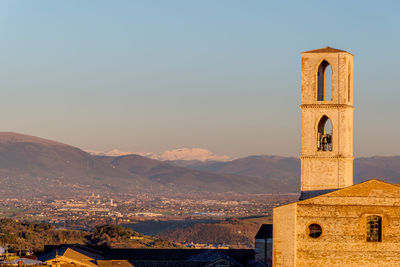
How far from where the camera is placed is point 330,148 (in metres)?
45.3

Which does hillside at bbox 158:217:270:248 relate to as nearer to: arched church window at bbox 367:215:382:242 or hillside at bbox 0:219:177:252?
hillside at bbox 0:219:177:252

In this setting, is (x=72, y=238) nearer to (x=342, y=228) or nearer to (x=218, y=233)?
(x=218, y=233)

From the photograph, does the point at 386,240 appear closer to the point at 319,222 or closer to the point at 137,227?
the point at 319,222

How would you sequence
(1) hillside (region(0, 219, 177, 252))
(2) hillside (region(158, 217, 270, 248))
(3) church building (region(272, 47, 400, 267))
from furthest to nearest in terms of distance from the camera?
(2) hillside (region(158, 217, 270, 248)), (1) hillside (region(0, 219, 177, 252)), (3) church building (region(272, 47, 400, 267))

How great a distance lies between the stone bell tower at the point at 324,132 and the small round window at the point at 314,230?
14.2ft

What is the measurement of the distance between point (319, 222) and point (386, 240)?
118 inches

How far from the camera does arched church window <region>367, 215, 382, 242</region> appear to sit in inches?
1563

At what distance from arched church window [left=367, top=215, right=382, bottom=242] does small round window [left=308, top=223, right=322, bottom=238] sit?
6.96 feet

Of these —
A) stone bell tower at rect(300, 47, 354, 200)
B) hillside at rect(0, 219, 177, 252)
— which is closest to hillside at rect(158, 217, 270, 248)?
hillside at rect(0, 219, 177, 252)

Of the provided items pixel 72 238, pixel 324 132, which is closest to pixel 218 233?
pixel 72 238

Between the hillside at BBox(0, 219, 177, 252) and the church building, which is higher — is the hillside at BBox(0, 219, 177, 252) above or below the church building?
below

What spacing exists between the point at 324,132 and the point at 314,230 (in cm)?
741

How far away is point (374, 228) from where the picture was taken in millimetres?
39781

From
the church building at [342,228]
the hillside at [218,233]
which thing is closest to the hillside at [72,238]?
the hillside at [218,233]
